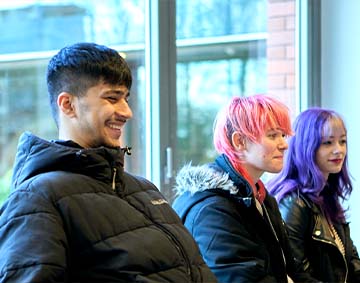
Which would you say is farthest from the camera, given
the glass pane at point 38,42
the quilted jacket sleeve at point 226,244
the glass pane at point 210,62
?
the glass pane at point 210,62

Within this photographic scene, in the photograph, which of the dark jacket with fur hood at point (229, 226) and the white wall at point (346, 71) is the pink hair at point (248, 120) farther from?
the white wall at point (346, 71)

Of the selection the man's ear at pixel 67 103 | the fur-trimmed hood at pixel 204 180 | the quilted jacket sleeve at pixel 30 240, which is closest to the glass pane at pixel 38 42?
the fur-trimmed hood at pixel 204 180

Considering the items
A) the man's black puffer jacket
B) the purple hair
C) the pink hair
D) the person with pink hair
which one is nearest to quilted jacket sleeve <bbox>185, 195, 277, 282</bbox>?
the person with pink hair

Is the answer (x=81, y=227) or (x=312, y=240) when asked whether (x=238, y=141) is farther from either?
(x=81, y=227)

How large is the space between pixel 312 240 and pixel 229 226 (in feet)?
2.02

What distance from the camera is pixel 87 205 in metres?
1.29

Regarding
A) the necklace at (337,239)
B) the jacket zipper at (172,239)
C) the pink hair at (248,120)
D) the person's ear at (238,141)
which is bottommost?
the necklace at (337,239)

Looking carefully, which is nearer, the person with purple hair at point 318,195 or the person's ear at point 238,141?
the person's ear at point 238,141

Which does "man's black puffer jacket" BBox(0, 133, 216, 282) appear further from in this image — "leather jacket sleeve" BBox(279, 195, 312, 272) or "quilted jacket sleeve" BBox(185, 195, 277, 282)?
"leather jacket sleeve" BBox(279, 195, 312, 272)

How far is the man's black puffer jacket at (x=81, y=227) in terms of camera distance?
116 centimetres

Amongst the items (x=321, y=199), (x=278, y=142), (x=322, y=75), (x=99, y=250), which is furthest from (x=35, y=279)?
(x=322, y=75)

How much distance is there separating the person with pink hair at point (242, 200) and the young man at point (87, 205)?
35 cm

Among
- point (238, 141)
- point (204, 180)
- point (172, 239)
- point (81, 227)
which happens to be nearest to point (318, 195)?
point (238, 141)

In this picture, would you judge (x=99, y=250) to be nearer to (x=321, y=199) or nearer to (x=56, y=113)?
(x=56, y=113)
